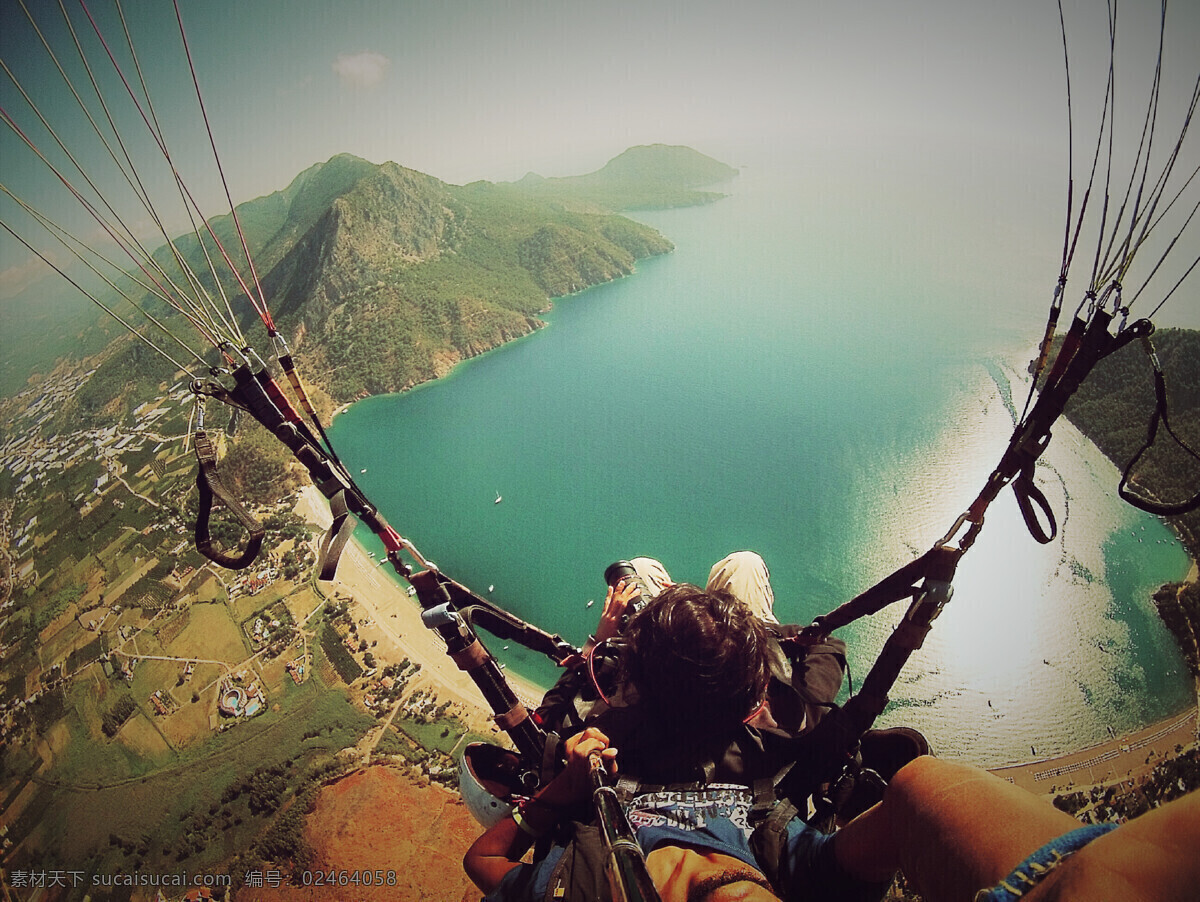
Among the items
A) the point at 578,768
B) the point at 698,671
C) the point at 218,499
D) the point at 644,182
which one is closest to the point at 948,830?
the point at 698,671

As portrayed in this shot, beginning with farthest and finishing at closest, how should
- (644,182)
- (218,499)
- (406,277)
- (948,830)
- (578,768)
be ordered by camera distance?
(644,182) < (406,277) < (218,499) < (578,768) < (948,830)

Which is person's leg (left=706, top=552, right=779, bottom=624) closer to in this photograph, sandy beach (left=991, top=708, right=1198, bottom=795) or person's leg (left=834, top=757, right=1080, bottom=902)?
person's leg (left=834, top=757, right=1080, bottom=902)

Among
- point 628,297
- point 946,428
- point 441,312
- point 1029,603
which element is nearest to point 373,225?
point 441,312

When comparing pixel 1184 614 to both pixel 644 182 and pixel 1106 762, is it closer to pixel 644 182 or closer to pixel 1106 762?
pixel 1106 762

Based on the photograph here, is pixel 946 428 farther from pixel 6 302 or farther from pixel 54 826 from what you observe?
pixel 6 302

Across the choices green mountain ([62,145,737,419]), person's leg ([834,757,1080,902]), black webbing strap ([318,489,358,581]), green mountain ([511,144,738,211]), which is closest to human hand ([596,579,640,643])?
black webbing strap ([318,489,358,581])

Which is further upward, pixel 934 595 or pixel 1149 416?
pixel 934 595
